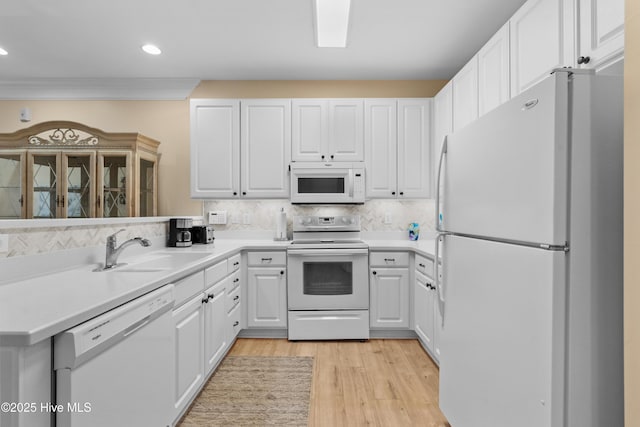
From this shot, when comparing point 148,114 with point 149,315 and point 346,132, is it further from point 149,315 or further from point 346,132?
point 149,315

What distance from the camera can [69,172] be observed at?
3.16 metres

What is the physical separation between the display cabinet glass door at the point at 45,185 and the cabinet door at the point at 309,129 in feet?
7.53

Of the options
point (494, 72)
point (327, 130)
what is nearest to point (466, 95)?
point (494, 72)

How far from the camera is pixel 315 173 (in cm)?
315

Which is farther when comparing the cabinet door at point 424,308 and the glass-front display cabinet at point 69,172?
the glass-front display cabinet at point 69,172

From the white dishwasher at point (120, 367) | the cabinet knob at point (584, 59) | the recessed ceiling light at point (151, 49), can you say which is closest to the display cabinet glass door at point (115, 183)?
the recessed ceiling light at point (151, 49)

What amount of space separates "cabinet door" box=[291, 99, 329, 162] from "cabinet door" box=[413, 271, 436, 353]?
1470 mm

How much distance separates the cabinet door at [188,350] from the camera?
168 cm

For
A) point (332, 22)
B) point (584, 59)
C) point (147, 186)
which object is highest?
point (332, 22)

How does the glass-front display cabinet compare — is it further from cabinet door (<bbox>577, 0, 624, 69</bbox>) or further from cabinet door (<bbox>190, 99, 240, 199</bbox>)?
cabinet door (<bbox>577, 0, 624, 69</bbox>)

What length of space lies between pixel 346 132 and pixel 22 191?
313 centimetres

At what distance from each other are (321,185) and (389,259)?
0.95 metres

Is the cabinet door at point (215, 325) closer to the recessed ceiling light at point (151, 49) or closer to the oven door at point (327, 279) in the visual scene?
the oven door at point (327, 279)

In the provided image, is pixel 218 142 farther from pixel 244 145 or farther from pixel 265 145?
pixel 265 145
